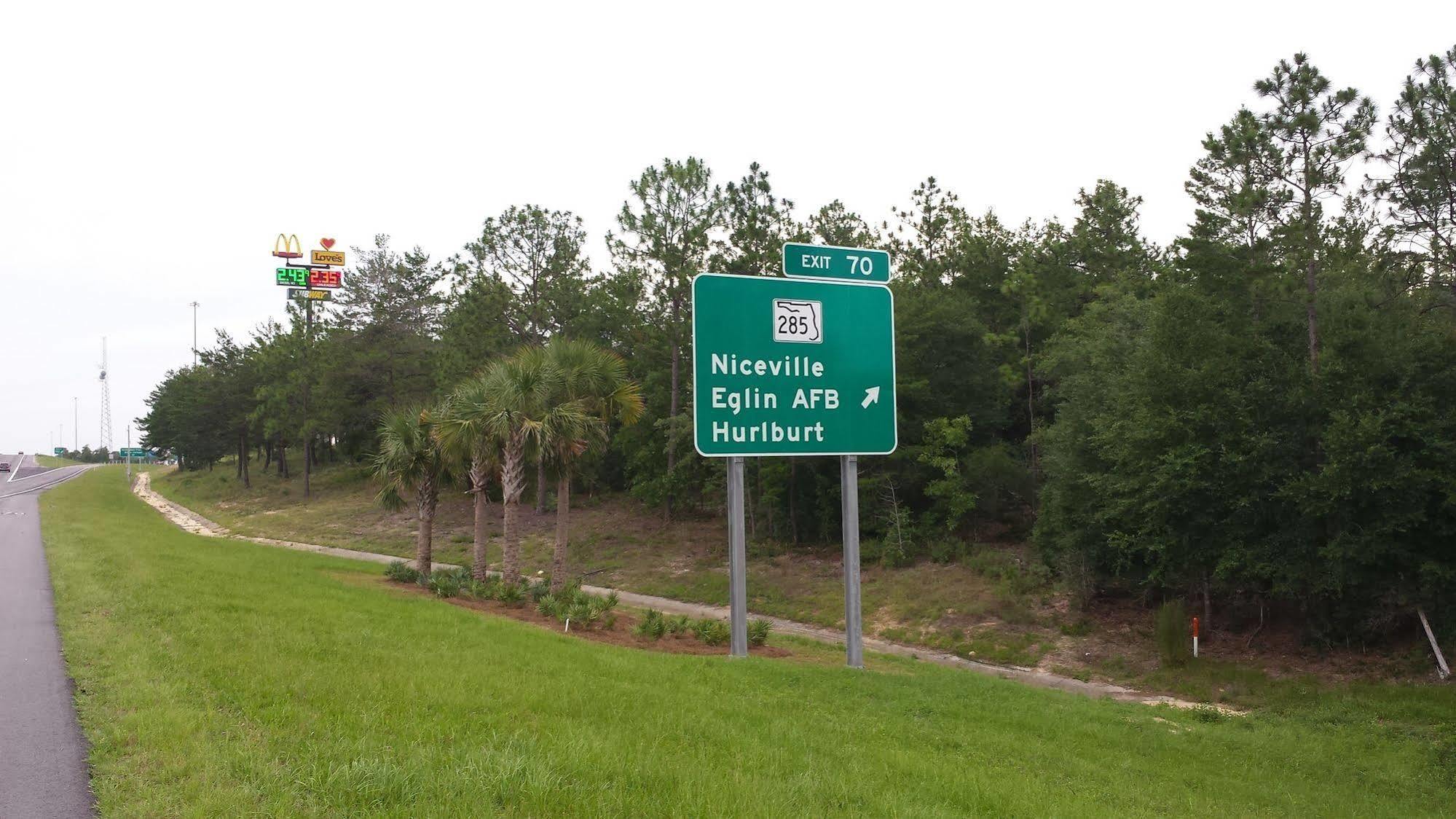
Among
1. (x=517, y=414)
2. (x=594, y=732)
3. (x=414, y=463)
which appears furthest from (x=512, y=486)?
(x=594, y=732)

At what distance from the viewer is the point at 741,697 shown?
9648mm

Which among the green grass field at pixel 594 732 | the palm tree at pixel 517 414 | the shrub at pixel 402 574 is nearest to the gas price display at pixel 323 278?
the shrub at pixel 402 574

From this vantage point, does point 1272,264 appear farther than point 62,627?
Yes

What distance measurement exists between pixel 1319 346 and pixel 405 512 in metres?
42.0

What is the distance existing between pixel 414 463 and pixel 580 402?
5299mm

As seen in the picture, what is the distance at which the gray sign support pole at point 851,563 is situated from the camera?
1385 centimetres

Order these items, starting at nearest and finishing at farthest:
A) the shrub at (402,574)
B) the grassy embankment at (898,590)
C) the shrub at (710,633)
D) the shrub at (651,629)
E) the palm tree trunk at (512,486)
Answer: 1. the shrub at (651,629)
2. the shrub at (710,633)
3. the grassy embankment at (898,590)
4. the palm tree trunk at (512,486)
5. the shrub at (402,574)

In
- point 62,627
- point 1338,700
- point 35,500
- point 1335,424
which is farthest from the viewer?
point 35,500

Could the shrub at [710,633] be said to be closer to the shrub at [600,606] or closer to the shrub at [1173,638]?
the shrub at [600,606]

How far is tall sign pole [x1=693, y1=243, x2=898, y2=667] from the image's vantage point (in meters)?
13.1

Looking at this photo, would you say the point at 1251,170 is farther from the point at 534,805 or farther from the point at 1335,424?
the point at 534,805

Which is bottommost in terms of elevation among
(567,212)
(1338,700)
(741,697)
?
(1338,700)

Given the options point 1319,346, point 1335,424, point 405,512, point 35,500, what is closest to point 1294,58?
point 1319,346

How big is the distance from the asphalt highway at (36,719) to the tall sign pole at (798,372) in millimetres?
7849
